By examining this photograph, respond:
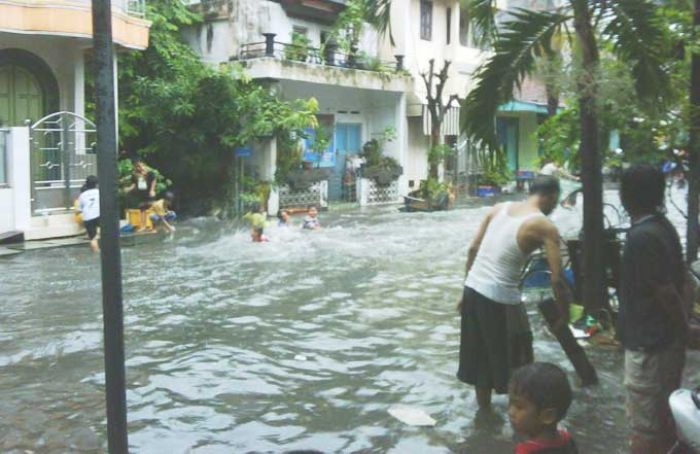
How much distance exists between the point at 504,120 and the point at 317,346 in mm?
26316

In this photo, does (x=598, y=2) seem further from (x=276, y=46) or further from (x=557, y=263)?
(x=276, y=46)

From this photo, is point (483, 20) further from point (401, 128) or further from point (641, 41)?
point (401, 128)

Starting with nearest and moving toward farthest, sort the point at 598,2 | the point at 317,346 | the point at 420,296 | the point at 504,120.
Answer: the point at 598,2 < the point at 317,346 < the point at 420,296 < the point at 504,120

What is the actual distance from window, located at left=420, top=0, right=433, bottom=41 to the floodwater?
15577mm

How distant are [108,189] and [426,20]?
25423 mm

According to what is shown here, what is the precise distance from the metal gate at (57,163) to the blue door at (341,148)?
9551mm

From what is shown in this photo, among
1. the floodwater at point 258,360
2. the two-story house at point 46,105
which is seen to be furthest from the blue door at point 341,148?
the floodwater at point 258,360

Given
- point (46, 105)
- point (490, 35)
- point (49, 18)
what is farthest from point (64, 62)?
point (490, 35)

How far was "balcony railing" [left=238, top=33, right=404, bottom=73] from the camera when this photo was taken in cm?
2067

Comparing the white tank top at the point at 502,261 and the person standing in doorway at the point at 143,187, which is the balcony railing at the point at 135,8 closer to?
the person standing in doorway at the point at 143,187

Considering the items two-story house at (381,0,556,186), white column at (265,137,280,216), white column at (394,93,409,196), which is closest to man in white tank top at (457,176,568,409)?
white column at (265,137,280,216)

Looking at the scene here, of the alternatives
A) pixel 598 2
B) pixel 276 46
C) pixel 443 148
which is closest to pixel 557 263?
pixel 598 2

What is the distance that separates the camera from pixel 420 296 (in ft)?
32.8

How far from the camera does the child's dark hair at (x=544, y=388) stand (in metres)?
2.85
